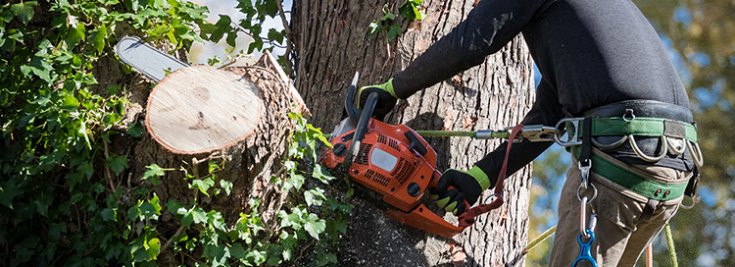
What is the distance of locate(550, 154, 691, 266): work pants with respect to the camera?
2980 mm

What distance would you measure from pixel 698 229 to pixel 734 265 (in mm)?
900

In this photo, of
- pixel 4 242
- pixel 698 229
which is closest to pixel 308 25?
pixel 4 242

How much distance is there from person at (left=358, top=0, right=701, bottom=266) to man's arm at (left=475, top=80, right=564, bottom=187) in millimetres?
228

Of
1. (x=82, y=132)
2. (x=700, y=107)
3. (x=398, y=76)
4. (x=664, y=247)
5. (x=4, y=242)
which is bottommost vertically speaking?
(x=664, y=247)

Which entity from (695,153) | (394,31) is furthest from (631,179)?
(394,31)

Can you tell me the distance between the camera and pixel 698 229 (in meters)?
14.9

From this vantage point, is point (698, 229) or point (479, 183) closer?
point (479, 183)

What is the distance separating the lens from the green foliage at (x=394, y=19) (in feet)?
12.1

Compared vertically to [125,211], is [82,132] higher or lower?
higher

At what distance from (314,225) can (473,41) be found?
3.05 feet

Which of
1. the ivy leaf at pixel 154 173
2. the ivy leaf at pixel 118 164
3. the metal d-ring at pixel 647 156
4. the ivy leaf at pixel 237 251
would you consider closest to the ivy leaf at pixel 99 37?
the ivy leaf at pixel 118 164

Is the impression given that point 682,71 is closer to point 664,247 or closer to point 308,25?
point 664,247

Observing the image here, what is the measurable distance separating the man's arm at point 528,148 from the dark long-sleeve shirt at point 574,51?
0.66ft

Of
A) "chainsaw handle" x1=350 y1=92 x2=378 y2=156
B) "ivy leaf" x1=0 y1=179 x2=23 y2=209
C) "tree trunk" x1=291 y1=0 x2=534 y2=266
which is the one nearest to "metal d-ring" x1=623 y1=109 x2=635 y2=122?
"tree trunk" x1=291 y1=0 x2=534 y2=266
